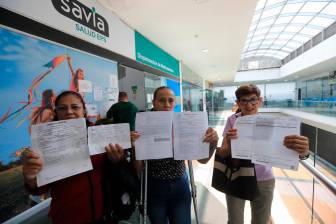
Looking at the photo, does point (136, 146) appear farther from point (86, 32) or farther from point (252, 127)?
point (86, 32)

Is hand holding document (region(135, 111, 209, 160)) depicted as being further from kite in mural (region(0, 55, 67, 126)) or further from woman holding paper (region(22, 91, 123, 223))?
kite in mural (region(0, 55, 67, 126))

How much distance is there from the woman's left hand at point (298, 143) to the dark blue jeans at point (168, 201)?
30.9 inches

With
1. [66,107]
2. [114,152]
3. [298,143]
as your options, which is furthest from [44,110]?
[298,143]

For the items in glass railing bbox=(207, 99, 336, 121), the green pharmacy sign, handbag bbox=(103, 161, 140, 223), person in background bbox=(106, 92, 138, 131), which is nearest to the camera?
handbag bbox=(103, 161, 140, 223)

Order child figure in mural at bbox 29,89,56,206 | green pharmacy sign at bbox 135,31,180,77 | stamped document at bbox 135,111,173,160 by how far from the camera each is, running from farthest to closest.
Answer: green pharmacy sign at bbox 135,31,180,77, child figure in mural at bbox 29,89,56,206, stamped document at bbox 135,111,173,160

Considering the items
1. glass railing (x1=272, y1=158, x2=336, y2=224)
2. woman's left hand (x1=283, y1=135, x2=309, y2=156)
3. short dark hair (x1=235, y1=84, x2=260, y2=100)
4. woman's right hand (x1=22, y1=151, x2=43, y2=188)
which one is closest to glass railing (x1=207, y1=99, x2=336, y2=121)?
glass railing (x1=272, y1=158, x2=336, y2=224)

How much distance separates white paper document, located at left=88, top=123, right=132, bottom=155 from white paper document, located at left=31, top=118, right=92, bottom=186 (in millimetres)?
39

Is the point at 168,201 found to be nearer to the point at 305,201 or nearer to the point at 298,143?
the point at 298,143

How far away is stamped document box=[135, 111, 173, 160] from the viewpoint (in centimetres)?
129

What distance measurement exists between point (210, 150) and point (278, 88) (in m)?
26.6

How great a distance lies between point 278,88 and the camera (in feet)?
77.6

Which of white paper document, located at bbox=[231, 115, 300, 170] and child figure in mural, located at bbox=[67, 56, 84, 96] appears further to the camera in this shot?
child figure in mural, located at bbox=[67, 56, 84, 96]

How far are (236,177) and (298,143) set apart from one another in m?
0.56

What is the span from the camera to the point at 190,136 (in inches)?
51.6
